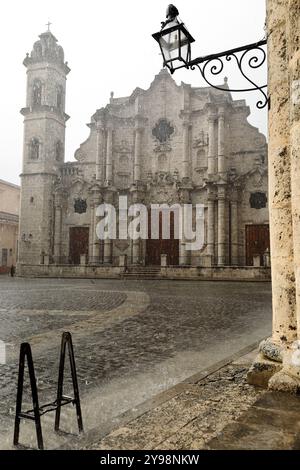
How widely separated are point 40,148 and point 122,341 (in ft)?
97.9

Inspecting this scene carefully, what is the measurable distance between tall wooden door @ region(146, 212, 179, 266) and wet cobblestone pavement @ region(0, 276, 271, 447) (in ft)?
64.6

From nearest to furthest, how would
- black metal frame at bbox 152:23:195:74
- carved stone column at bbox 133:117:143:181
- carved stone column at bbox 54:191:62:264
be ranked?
1. black metal frame at bbox 152:23:195:74
2. carved stone column at bbox 54:191:62:264
3. carved stone column at bbox 133:117:143:181

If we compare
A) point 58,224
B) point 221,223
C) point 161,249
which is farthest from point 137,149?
point 221,223

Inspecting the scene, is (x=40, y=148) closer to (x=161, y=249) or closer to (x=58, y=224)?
(x=58, y=224)

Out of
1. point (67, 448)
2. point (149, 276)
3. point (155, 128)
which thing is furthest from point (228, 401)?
point (155, 128)

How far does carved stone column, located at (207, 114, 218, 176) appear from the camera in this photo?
3069 cm

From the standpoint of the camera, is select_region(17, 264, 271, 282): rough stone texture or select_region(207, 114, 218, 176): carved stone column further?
select_region(207, 114, 218, 176): carved stone column

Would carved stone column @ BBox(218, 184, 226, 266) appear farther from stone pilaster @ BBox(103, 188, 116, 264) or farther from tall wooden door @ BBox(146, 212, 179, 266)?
stone pilaster @ BBox(103, 188, 116, 264)

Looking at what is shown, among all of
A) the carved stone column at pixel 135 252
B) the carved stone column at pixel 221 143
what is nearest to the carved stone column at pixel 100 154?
the carved stone column at pixel 135 252

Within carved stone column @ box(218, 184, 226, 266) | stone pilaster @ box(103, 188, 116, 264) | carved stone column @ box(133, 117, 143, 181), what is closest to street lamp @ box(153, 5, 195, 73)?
carved stone column @ box(218, 184, 226, 266)

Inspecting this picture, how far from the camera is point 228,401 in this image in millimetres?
3262

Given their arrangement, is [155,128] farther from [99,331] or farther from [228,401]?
[228,401]

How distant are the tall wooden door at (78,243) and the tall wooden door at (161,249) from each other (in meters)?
5.60

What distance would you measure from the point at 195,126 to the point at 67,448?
32.3m
